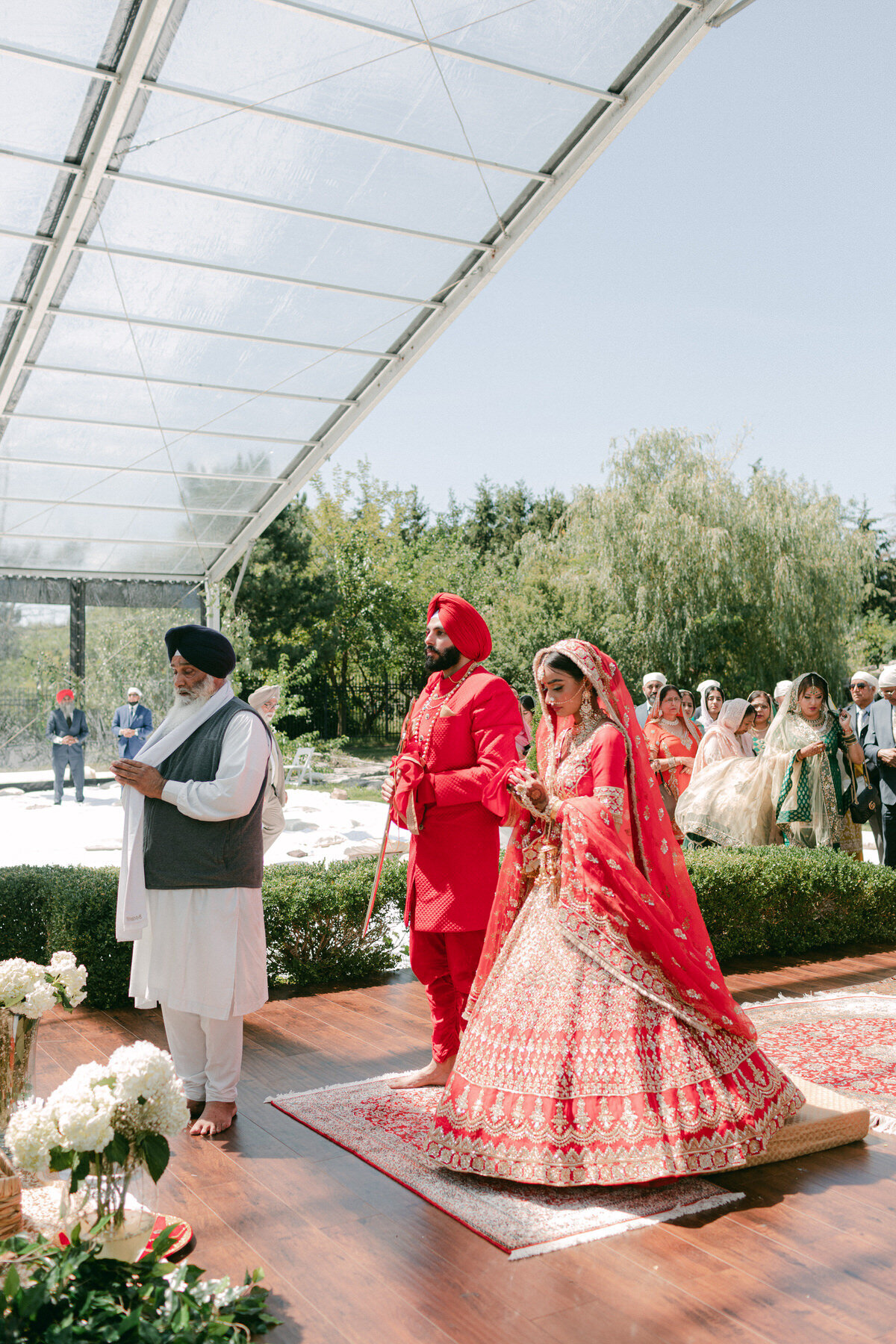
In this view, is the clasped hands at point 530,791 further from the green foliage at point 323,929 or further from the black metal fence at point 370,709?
the black metal fence at point 370,709

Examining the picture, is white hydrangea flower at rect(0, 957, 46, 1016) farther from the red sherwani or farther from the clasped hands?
the clasped hands

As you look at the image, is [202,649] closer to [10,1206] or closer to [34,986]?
[34,986]

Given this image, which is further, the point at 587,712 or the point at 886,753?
the point at 886,753

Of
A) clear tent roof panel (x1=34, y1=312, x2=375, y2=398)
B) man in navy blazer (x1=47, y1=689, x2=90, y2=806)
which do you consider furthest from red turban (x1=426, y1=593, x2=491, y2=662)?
man in navy blazer (x1=47, y1=689, x2=90, y2=806)


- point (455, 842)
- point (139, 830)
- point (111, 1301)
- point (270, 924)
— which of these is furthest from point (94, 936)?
point (111, 1301)

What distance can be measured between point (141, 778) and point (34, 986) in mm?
826

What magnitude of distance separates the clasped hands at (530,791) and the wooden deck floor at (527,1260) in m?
1.34

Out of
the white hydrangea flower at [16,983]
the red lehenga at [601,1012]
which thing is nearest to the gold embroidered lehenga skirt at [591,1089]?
the red lehenga at [601,1012]

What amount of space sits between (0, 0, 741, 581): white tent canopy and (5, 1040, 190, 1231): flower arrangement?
736 centimetres

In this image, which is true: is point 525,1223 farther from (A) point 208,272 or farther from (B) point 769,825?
(A) point 208,272

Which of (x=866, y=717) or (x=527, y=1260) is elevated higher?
(x=866, y=717)

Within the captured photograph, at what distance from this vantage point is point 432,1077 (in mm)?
4457

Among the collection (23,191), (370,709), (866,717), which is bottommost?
(866,717)

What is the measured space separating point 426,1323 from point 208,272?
9.37 m
